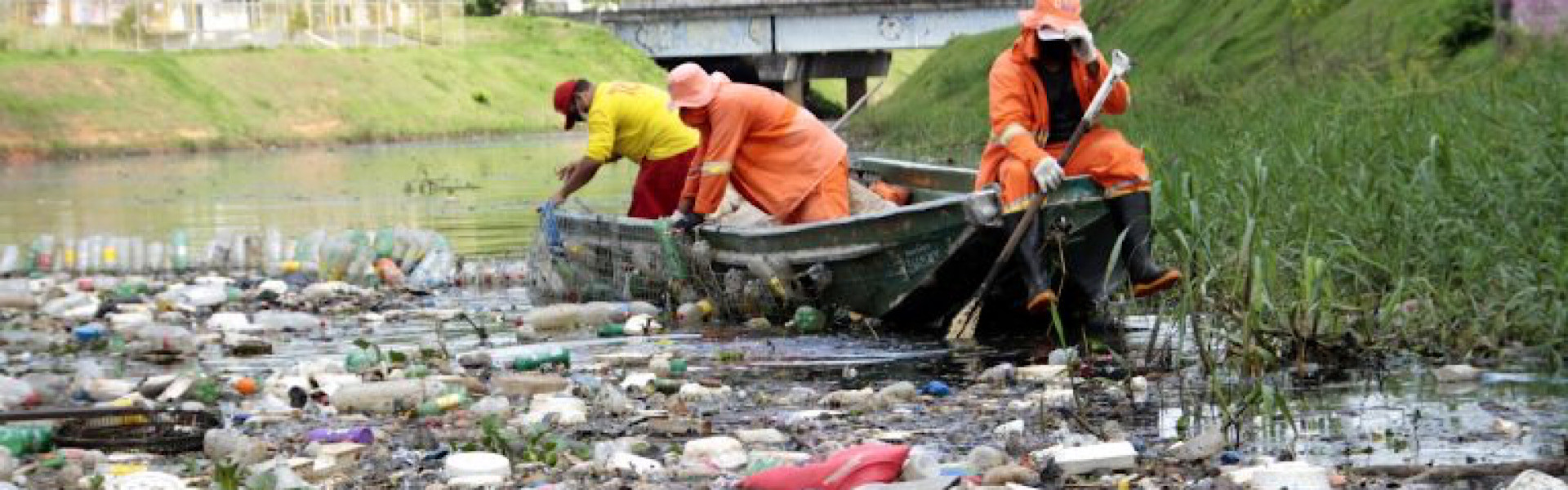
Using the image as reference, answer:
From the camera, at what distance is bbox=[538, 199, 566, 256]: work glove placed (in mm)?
14086

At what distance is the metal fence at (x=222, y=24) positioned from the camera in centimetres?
6044

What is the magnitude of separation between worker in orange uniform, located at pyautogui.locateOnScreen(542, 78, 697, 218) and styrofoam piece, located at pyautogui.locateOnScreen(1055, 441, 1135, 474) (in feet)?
23.2

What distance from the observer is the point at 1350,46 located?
2173 cm

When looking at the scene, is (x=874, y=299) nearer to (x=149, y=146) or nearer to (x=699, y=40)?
(x=149, y=146)

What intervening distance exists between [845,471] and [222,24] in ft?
219

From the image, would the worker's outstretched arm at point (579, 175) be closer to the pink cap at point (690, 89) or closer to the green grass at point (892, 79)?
the pink cap at point (690, 89)

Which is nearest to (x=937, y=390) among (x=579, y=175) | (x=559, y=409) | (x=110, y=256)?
(x=559, y=409)

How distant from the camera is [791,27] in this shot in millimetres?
69188

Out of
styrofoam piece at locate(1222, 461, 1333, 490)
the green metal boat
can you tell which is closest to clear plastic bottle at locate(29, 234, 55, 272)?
the green metal boat

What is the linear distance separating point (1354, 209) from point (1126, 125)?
1114 cm

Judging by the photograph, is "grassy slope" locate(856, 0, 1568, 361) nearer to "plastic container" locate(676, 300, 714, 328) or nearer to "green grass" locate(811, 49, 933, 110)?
"plastic container" locate(676, 300, 714, 328)

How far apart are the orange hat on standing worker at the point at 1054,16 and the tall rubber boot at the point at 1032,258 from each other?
804 millimetres

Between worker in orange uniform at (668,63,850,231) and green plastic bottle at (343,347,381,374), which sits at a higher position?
worker in orange uniform at (668,63,850,231)

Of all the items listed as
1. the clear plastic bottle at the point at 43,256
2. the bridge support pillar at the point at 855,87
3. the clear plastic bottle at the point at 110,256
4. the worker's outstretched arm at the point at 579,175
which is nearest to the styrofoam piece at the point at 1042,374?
the worker's outstretched arm at the point at 579,175
